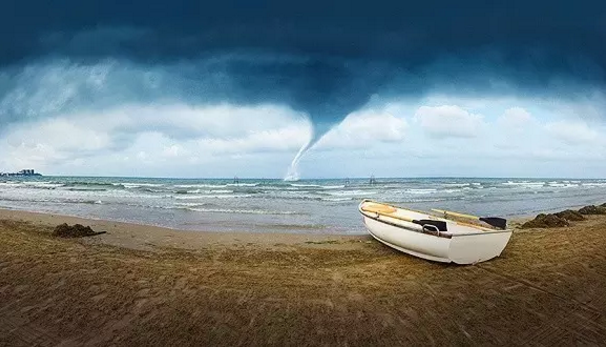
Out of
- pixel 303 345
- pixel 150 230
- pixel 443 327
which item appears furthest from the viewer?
pixel 150 230

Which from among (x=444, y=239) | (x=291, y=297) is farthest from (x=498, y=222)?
(x=291, y=297)

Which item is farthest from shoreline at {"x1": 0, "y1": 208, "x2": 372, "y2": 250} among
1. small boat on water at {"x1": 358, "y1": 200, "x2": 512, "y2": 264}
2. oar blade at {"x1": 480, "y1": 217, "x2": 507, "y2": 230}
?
oar blade at {"x1": 480, "y1": 217, "x2": 507, "y2": 230}

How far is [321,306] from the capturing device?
5875mm

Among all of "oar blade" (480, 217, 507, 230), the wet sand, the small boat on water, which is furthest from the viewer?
"oar blade" (480, 217, 507, 230)

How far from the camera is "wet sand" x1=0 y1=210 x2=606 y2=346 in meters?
5.20

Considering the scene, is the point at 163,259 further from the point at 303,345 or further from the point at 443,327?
the point at 443,327

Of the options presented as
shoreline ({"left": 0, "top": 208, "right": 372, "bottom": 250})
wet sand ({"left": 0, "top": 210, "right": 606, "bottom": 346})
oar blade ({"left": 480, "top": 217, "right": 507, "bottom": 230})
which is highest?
oar blade ({"left": 480, "top": 217, "right": 507, "bottom": 230})

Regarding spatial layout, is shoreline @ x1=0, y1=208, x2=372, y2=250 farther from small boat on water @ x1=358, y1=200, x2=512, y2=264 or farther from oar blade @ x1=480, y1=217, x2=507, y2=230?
oar blade @ x1=480, y1=217, x2=507, y2=230

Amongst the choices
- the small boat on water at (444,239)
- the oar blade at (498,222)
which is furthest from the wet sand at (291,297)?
the oar blade at (498,222)

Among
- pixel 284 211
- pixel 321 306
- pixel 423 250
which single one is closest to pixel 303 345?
pixel 321 306

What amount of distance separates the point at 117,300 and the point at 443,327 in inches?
186

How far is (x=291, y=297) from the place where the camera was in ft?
20.1

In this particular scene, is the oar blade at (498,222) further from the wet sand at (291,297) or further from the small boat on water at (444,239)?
the wet sand at (291,297)

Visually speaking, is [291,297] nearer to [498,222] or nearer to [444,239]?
[444,239]
